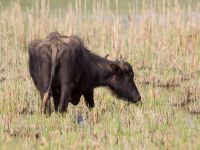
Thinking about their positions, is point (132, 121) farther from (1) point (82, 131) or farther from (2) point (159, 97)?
(2) point (159, 97)

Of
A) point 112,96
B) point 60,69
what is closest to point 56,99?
point 60,69

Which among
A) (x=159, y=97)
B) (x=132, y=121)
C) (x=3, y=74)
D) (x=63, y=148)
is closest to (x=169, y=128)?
(x=132, y=121)

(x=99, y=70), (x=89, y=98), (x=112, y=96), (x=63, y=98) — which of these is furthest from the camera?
(x=112, y=96)

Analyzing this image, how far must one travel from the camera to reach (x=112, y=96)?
30.5 ft

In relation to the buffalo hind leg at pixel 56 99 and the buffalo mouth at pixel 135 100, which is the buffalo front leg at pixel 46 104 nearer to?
the buffalo hind leg at pixel 56 99

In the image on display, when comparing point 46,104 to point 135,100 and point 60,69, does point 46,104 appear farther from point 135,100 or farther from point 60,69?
point 135,100

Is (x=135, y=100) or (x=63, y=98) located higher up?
(x=63, y=98)

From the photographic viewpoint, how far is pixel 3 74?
37.5ft

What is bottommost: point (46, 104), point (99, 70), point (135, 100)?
point (135, 100)

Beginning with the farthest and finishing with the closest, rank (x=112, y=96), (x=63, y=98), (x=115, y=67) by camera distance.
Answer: (x=112, y=96)
(x=115, y=67)
(x=63, y=98)

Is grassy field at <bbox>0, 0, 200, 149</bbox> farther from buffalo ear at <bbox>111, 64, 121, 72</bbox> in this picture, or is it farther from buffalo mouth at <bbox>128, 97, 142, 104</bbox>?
buffalo ear at <bbox>111, 64, 121, 72</bbox>

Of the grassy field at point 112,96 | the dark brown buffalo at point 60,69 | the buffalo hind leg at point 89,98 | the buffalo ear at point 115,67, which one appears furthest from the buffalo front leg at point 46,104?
the buffalo ear at point 115,67

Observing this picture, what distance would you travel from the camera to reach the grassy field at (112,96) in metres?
6.47

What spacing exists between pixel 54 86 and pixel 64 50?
0.55 meters
